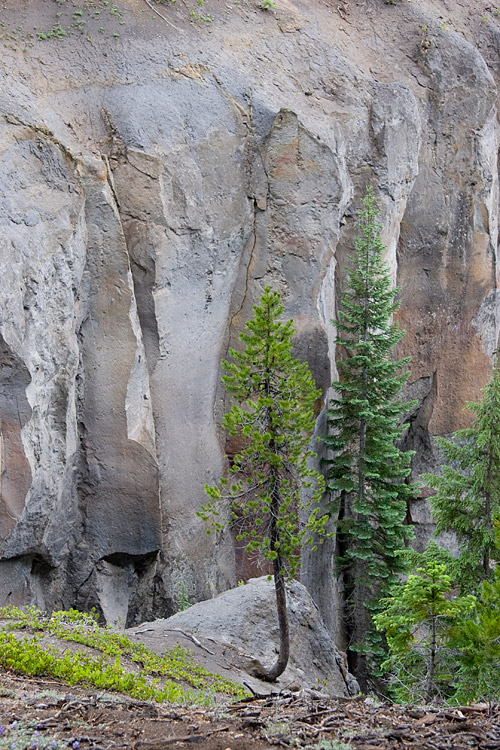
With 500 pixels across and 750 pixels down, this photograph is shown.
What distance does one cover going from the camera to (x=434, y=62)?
25.0 metres

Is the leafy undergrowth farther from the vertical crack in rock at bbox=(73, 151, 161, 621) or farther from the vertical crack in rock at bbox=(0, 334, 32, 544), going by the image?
the vertical crack in rock at bbox=(73, 151, 161, 621)

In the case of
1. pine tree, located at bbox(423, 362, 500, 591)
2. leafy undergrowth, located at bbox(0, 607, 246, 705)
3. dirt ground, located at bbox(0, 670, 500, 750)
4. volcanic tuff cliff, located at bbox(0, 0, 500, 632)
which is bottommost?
dirt ground, located at bbox(0, 670, 500, 750)

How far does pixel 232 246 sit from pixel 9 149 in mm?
6489

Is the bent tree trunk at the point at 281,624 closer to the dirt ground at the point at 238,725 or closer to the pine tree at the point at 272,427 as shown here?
the pine tree at the point at 272,427

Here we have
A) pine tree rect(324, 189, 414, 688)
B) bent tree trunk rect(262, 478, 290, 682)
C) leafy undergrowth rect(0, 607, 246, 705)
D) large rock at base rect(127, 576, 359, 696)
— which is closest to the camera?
leafy undergrowth rect(0, 607, 246, 705)

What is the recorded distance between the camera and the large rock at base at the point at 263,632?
14.4m

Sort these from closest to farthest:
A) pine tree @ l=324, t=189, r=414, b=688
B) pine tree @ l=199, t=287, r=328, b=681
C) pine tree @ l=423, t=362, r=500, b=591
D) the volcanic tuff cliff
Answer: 1. pine tree @ l=199, t=287, r=328, b=681
2. pine tree @ l=423, t=362, r=500, b=591
3. the volcanic tuff cliff
4. pine tree @ l=324, t=189, r=414, b=688

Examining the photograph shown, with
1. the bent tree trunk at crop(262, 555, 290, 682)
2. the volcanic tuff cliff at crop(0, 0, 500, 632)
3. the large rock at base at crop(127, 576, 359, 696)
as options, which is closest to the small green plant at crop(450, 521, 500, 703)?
the bent tree trunk at crop(262, 555, 290, 682)

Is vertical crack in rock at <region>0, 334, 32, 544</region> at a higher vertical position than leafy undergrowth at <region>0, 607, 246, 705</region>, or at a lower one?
higher

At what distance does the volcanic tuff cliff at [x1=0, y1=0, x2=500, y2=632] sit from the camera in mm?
15562

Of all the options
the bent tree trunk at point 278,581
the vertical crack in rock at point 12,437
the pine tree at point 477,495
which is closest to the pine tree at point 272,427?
the bent tree trunk at point 278,581

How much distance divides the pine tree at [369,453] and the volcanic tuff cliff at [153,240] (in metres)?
1.28

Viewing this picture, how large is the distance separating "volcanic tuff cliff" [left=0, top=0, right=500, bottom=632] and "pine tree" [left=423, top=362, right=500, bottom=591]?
6.92 m

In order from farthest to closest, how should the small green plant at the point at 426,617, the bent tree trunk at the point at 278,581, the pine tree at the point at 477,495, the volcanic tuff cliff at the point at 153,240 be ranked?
the volcanic tuff cliff at the point at 153,240 < the pine tree at the point at 477,495 < the bent tree trunk at the point at 278,581 < the small green plant at the point at 426,617
